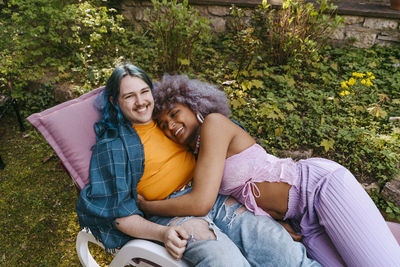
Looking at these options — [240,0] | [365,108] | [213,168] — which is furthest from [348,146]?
[240,0]

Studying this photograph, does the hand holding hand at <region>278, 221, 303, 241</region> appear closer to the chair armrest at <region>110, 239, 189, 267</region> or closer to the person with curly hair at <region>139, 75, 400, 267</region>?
the person with curly hair at <region>139, 75, 400, 267</region>

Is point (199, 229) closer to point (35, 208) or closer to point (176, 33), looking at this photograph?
point (35, 208)

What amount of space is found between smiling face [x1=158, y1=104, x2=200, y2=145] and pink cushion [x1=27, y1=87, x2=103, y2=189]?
0.46 m

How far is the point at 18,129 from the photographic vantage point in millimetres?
3551

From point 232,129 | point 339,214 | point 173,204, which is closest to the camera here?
point 339,214

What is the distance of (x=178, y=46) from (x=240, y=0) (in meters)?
1.78

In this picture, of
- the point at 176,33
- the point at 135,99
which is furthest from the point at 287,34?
the point at 135,99

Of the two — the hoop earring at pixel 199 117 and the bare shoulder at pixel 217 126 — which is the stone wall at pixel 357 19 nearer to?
the hoop earring at pixel 199 117

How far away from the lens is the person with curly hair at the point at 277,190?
1.38 m

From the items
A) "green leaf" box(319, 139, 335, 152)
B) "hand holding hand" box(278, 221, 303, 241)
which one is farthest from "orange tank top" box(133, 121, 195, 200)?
"green leaf" box(319, 139, 335, 152)

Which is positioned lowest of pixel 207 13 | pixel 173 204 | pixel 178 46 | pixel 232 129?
pixel 173 204

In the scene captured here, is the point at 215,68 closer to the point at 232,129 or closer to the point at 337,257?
the point at 232,129

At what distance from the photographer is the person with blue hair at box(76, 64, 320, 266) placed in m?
1.39

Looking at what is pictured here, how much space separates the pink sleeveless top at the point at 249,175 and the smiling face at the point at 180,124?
0.98ft
